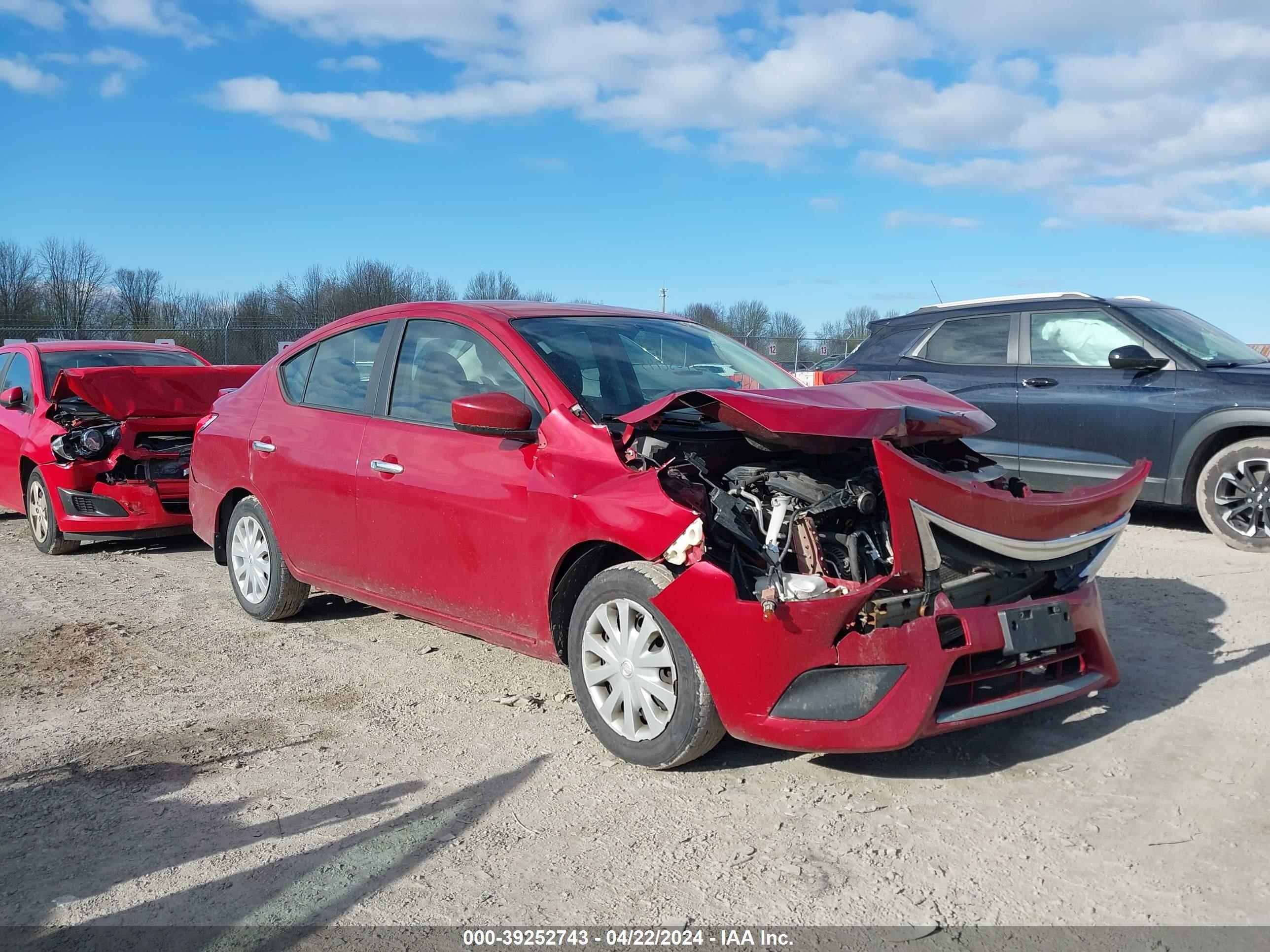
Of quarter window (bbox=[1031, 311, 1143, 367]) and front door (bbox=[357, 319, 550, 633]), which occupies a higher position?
quarter window (bbox=[1031, 311, 1143, 367])

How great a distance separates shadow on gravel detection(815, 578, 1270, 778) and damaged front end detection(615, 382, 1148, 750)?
0.27 m

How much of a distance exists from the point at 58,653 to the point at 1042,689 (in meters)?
4.71

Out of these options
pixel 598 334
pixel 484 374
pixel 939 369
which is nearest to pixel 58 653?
pixel 484 374

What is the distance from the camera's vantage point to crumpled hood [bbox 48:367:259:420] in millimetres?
7742

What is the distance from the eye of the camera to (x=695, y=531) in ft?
11.8

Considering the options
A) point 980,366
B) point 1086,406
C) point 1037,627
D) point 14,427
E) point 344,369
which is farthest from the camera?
point 980,366

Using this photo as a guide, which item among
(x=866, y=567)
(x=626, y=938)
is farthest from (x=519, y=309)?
(x=626, y=938)

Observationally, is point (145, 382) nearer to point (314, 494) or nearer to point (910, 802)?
point (314, 494)

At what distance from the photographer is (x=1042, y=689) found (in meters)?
3.75

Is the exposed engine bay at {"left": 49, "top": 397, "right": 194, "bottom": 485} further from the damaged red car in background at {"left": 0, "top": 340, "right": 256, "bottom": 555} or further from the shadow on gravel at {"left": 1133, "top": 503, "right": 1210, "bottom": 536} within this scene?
the shadow on gravel at {"left": 1133, "top": 503, "right": 1210, "bottom": 536}

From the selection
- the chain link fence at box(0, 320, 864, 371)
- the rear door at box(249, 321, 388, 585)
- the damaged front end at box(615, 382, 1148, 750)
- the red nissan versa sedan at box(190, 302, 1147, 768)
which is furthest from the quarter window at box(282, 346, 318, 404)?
the chain link fence at box(0, 320, 864, 371)

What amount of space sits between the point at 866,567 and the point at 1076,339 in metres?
5.53

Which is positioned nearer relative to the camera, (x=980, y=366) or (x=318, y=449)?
(x=318, y=449)

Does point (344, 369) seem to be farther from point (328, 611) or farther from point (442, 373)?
point (328, 611)
